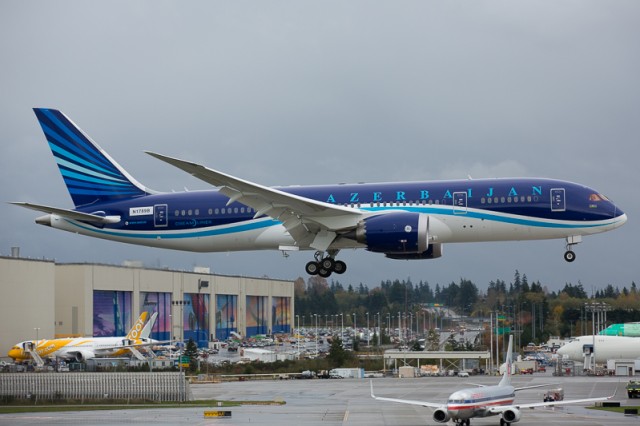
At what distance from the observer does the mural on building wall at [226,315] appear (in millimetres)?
152113

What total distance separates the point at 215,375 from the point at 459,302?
90668mm

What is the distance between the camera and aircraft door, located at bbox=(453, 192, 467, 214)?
55531 mm

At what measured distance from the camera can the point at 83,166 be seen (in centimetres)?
6669

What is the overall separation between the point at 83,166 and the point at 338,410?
23976 mm

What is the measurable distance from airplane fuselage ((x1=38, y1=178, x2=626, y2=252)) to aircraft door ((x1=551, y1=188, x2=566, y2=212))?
4 centimetres

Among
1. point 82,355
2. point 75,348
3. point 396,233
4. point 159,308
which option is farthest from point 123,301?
point 396,233

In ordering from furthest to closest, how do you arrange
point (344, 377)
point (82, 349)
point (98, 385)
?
point (82, 349), point (344, 377), point (98, 385)

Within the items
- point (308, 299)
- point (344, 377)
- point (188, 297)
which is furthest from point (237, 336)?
point (344, 377)

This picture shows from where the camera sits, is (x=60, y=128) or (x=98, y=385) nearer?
(x=60, y=128)

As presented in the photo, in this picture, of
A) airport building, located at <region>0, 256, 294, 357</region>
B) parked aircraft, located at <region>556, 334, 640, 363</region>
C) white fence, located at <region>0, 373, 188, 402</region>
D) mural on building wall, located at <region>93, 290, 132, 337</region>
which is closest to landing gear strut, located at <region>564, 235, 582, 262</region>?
white fence, located at <region>0, 373, 188, 402</region>

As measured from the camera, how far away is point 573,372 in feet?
343

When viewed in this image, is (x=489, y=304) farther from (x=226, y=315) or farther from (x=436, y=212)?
(x=436, y=212)

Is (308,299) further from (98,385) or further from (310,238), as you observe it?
(310,238)

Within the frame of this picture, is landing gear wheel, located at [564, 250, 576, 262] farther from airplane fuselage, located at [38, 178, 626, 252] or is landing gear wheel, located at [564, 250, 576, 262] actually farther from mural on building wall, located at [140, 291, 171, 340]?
mural on building wall, located at [140, 291, 171, 340]
